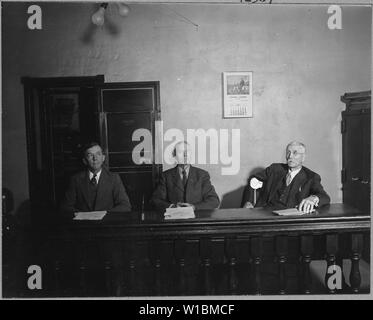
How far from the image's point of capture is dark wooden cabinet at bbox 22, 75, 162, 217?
11.5ft

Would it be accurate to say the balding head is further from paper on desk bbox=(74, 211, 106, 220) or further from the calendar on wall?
paper on desk bbox=(74, 211, 106, 220)

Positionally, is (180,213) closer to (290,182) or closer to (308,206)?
(308,206)

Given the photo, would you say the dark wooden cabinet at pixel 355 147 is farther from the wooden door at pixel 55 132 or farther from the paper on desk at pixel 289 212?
the wooden door at pixel 55 132

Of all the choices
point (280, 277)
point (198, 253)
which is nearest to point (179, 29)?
point (198, 253)

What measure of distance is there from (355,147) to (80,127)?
248cm

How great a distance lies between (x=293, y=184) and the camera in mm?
2635

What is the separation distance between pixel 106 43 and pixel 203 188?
1467 millimetres

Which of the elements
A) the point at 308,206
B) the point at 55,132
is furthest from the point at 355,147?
the point at 55,132

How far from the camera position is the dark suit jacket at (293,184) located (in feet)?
8.32

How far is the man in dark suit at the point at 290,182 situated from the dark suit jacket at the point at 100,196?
913mm

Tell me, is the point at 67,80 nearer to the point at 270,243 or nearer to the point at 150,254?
the point at 150,254

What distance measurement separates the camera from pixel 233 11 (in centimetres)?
325

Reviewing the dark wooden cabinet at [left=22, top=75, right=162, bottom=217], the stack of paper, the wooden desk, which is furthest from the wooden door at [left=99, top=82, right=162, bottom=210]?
the wooden desk

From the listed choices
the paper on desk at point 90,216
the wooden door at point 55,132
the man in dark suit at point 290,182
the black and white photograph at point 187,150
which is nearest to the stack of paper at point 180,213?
the black and white photograph at point 187,150
